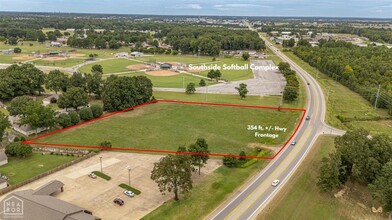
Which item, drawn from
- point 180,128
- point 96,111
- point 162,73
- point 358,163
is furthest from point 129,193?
point 162,73

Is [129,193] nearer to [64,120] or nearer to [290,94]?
[64,120]

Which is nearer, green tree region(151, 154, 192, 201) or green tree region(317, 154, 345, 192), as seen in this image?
green tree region(151, 154, 192, 201)

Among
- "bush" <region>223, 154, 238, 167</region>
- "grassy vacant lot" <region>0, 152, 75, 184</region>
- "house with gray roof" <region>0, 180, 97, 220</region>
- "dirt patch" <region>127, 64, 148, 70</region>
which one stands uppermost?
"dirt patch" <region>127, 64, 148, 70</region>

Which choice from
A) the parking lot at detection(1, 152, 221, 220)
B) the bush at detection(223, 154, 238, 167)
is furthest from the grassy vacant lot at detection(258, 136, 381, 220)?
the parking lot at detection(1, 152, 221, 220)

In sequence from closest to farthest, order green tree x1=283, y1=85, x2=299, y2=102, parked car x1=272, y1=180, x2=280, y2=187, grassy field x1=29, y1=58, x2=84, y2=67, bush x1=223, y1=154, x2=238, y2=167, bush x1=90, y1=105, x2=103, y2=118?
parked car x1=272, y1=180, x2=280, y2=187 < bush x1=223, y1=154, x2=238, y2=167 < bush x1=90, y1=105, x2=103, y2=118 < green tree x1=283, y1=85, x2=299, y2=102 < grassy field x1=29, y1=58, x2=84, y2=67

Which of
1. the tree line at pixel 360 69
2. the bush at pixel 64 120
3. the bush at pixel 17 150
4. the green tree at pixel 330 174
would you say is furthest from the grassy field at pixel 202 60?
the green tree at pixel 330 174

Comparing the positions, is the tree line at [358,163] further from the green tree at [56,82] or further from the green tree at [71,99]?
the green tree at [56,82]

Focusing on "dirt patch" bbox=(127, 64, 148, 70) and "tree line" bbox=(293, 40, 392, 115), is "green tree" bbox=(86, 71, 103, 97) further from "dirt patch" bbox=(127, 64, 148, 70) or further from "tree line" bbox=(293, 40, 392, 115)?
"tree line" bbox=(293, 40, 392, 115)
